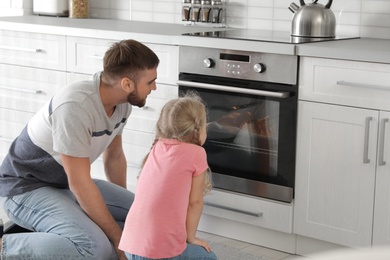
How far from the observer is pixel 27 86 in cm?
422

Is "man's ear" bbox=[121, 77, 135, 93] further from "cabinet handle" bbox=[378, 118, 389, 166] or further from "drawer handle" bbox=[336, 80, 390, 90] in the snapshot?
"cabinet handle" bbox=[378, 118, 389, 166]

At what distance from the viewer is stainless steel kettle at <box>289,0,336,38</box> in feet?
11.2

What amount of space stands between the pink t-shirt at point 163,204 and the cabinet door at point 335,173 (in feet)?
2.59

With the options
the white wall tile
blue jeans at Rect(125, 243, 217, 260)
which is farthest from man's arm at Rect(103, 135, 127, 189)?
the white wall tile

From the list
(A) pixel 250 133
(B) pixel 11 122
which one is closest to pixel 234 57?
(A) pixel 250 133

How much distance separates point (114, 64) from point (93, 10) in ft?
6.95

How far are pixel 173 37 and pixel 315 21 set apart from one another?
64cm

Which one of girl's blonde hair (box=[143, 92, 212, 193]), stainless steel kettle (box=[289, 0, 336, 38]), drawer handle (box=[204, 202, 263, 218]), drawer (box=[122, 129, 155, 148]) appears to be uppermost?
stainless steel kettle (box=[289, 0, 336, 38])

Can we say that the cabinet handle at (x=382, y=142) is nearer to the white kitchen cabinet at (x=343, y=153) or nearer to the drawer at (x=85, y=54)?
the white kitchen cabinet at (x=343, y=153)

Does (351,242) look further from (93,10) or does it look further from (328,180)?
(93,10)

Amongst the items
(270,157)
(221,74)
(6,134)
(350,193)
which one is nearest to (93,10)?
(6,134)

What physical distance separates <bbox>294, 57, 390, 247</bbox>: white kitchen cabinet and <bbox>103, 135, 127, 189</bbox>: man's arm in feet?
2.42

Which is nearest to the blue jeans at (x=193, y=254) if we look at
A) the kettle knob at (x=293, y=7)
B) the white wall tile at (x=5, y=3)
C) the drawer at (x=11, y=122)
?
the kettle knob at (x=293, y=7)

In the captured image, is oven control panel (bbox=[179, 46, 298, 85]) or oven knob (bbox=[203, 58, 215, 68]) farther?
oven knob (bbox=[203, 58, 215, 68])
